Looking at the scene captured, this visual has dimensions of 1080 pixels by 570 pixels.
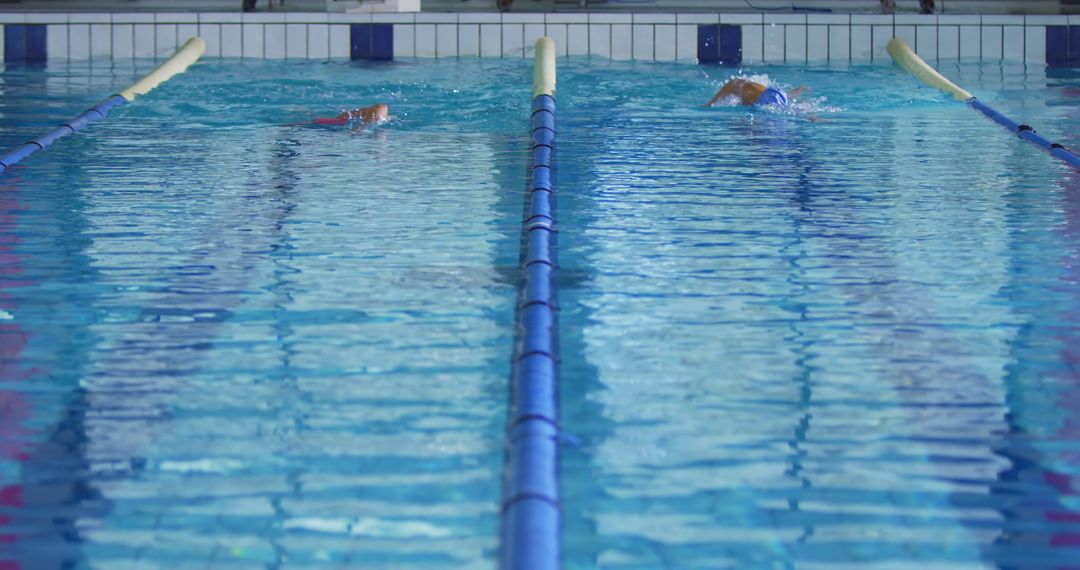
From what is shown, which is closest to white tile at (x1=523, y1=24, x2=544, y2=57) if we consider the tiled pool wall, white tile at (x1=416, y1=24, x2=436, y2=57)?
the tiled pool wall

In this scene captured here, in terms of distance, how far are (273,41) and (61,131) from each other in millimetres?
2869

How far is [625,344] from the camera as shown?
8.32 ft

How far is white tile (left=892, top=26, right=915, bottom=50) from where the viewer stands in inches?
316

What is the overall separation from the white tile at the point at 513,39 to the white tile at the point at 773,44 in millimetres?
1382

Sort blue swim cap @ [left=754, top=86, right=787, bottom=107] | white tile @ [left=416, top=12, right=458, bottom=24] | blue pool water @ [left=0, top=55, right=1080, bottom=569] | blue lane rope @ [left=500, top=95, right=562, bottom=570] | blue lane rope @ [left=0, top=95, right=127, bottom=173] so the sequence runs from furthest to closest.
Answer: white tile @ [left=416, top=12, right=458, bottom=24] < blue swim cap @ [left=754, top=86, right=787, bottom=107] < blue lane rope @ [left=0, top=95, right=127, bottom=173] < blue pool water @ [left=0, top=55, right=1080, bottom=569] < blue lane rope @ [left=500, top=95, right=562, bottom=570]

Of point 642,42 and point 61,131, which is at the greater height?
point 642,42

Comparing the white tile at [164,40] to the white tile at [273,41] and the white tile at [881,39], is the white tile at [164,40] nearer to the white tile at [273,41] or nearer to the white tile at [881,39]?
the white tile at [273,41]

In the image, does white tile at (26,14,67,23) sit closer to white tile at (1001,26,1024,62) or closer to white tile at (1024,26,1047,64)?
white tile at (1001,26,1024,62)

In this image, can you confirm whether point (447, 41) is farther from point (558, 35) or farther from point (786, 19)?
point (786, 19)

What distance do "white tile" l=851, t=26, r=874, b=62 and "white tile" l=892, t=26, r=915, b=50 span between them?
142mm

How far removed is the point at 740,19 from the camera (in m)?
8.09

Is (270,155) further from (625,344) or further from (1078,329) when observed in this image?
(1078,329)

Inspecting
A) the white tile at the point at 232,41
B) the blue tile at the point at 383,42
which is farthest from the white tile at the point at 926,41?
the white tile at the point at 232,41

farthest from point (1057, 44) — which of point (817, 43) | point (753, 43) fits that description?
point (753, 43)
